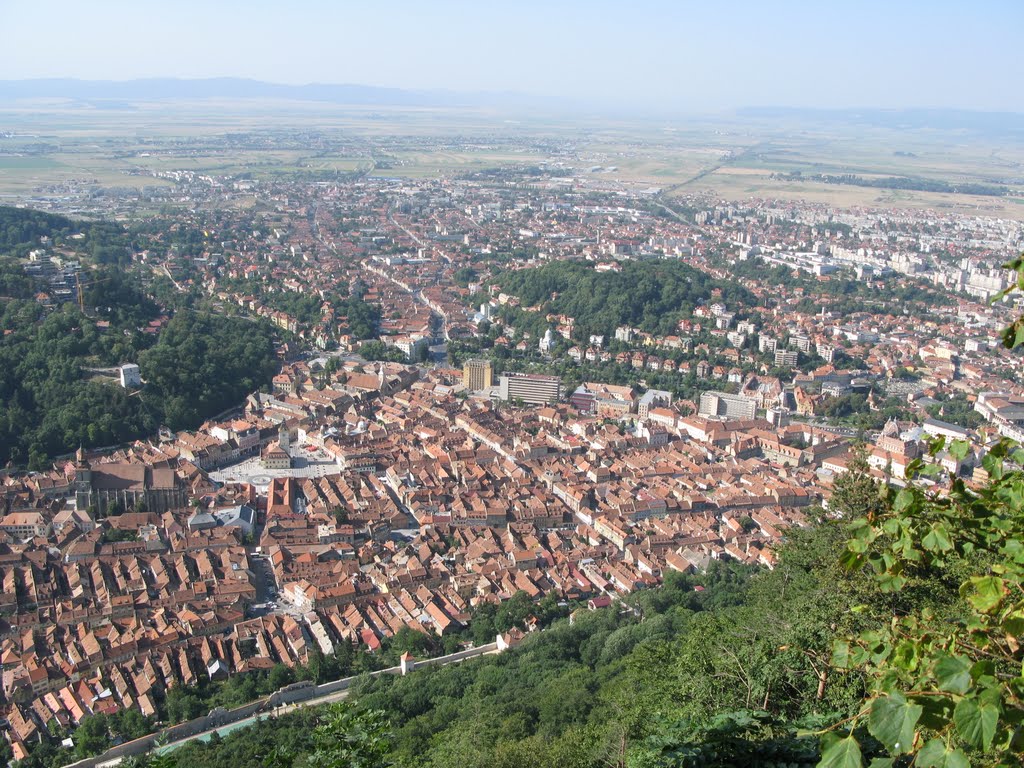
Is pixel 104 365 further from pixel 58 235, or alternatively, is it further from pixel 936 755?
pixel 936 755

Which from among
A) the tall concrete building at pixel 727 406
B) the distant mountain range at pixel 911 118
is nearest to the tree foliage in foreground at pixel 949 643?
the tall concrete building at pixel 727 406

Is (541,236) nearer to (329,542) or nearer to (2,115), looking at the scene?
(329,542)

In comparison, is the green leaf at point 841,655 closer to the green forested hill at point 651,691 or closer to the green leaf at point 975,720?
the green leaf at point 975,720

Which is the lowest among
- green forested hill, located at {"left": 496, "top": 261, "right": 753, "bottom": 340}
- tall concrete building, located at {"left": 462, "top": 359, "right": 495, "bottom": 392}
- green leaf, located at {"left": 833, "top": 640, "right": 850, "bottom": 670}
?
tall concrete building, located at {"left": 462, "top": 359, "right": 495, "bottom": 392}

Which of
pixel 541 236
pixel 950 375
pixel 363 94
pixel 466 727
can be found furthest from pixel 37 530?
pixel 363 94

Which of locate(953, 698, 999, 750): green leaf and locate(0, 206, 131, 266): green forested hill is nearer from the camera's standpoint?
locate(953, 698, 999, 750): green leaf

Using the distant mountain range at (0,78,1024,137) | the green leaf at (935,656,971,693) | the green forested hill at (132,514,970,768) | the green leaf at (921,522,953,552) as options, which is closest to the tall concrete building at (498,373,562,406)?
the green forested hill at (132,514,970,768)

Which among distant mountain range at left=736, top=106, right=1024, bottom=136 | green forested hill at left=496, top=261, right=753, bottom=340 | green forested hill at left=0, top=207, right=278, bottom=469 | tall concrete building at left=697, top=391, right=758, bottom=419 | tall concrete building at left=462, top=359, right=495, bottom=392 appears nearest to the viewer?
green forested hill at left=0, top=207, right=278, bottom=469

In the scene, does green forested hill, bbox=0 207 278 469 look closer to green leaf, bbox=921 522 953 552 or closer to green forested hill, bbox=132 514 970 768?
green forested hill, bbox=132 514 970 768
